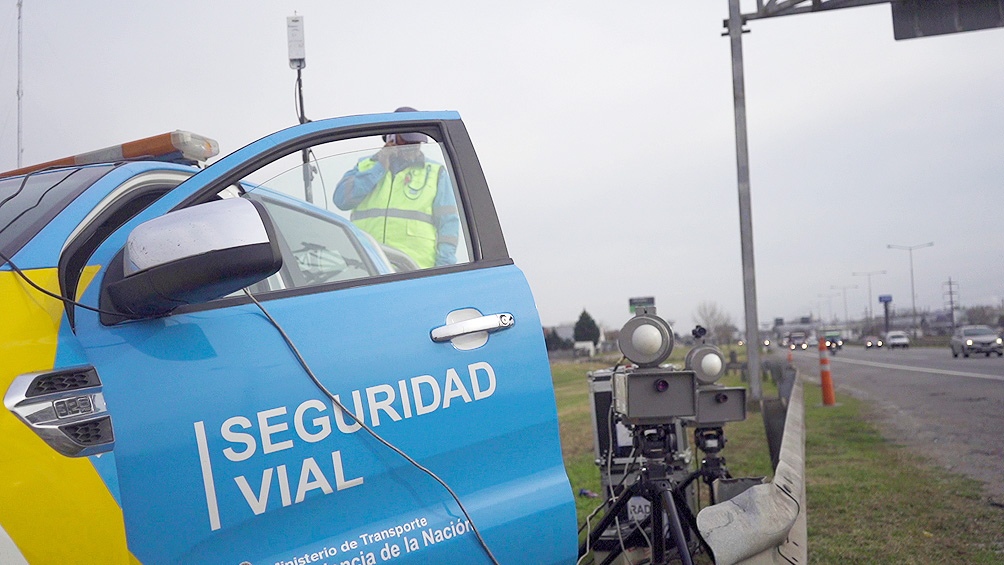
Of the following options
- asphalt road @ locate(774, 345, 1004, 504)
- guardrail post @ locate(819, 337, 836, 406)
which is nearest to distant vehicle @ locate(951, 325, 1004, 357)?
asphalt road @ locate(774, 345, 1004, 504)

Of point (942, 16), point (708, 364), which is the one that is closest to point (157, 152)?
point (708, 364)

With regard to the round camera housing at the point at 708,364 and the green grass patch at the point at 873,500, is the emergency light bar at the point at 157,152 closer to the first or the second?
the round camera housing at the point at 708,364

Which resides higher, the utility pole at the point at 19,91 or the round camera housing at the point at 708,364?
the utility pole at the point at 19,91

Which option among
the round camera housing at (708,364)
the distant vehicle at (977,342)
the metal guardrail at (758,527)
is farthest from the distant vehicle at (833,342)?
the metal guardrail at (758,527)

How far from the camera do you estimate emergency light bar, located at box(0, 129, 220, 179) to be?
2762mm

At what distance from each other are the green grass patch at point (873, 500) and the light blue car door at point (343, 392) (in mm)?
3783

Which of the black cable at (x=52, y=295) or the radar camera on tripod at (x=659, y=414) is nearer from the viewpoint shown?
the black cable at (x=52, y=295)

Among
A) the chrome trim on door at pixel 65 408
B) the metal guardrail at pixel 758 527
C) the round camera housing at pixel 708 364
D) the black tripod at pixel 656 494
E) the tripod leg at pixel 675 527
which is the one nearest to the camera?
the chrome trim on door at pixel 65 408

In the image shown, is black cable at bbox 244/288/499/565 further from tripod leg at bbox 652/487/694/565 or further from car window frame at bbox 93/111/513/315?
tripod leg at bbox 652/487/694/565

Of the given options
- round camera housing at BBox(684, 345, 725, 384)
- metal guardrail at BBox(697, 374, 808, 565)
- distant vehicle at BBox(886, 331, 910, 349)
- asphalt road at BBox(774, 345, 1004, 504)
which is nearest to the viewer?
metal guardrail at BBox(697, 374, 808, 565)

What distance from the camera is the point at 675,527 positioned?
12.4 ft

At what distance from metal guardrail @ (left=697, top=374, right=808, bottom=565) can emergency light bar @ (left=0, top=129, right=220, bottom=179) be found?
226 centimetres

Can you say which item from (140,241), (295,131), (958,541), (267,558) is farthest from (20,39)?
(958,541)

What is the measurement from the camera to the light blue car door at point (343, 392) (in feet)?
6.20
